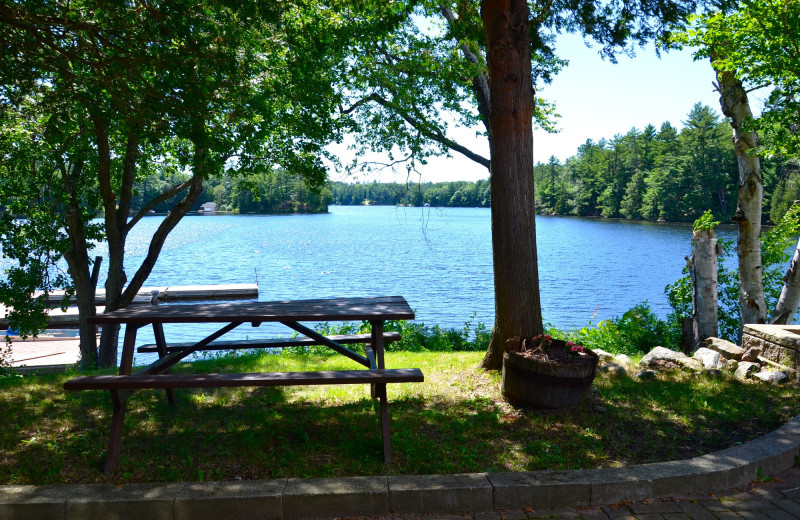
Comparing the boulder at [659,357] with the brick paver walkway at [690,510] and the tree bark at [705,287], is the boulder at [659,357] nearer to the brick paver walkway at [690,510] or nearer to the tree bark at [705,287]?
the tree bark at [705,287]

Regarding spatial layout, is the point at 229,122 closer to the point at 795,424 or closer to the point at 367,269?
the point at 795,424

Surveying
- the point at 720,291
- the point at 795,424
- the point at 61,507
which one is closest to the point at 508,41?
the point at 795,424

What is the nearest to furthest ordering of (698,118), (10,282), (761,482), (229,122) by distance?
(761,482), (229,122), (10,282), (698,118)

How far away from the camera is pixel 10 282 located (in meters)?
10.9

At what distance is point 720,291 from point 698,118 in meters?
79.1

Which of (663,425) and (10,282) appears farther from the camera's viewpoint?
(10,282)

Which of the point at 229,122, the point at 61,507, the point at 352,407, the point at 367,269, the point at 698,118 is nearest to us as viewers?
the point at 61,507

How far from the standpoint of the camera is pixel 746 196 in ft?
31.1

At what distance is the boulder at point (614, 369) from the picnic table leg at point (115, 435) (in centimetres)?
449

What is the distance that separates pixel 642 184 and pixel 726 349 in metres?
82.8

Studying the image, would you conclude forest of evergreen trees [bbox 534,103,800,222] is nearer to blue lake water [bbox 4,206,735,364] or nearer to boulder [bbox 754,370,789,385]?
blue lake water [bbox 4,206,735,364]

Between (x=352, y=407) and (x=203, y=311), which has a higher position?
(x=203, y=311)

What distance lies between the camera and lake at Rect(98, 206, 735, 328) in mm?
21078

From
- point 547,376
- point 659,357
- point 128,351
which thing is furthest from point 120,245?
point 659,357
